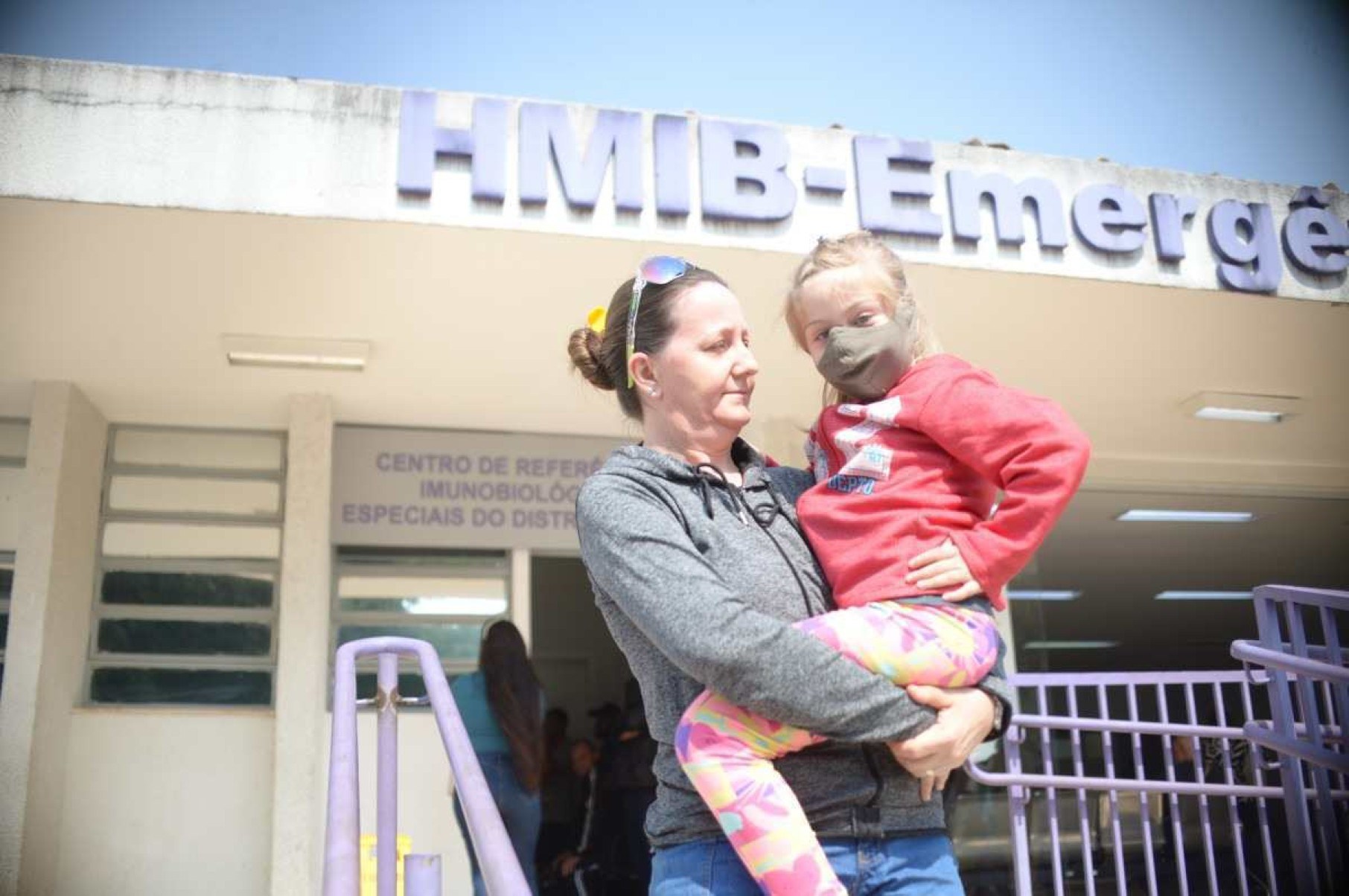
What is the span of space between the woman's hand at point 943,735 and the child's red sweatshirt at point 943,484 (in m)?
0.14

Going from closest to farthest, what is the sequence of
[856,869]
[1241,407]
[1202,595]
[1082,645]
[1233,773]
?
[856,869] < [1233,773] < [1241,407] < [1202,595] < [1082,645]

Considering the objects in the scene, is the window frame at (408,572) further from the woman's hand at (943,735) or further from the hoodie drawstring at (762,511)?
the woman's hand at (943,735)

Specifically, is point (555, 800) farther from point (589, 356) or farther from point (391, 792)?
point (589, 356)

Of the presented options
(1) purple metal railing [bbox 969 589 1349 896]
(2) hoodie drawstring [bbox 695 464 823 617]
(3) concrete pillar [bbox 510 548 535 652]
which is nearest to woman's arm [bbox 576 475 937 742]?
(2) hoodie drawstring [bbox 695 464 823 617]

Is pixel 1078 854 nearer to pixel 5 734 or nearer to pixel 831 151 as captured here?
pixel 831 151

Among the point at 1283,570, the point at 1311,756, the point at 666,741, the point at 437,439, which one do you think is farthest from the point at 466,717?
the point at 1283,570

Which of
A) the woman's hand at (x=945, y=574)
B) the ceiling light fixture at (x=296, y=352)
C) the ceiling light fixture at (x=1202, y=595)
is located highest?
the ceiling light fixture at (x=1202, y=595)

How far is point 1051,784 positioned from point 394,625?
14.6 ft

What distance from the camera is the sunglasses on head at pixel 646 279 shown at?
1.82m

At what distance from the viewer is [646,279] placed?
6.04ft

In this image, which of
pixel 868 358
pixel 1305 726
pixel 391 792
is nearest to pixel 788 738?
pixel 868 358

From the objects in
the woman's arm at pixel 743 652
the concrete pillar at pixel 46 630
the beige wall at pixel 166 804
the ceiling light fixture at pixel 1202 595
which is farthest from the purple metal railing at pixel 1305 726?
the ceiling light fixture at pixel 1202 595

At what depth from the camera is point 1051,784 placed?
12.0ft

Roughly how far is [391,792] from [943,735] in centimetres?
124
